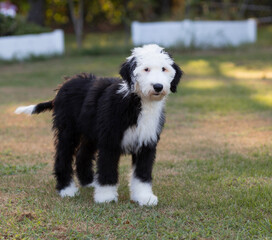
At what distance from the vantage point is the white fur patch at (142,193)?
5.11m

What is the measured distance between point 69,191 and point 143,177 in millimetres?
924

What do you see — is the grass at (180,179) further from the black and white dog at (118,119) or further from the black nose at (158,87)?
the black nose at (158,87)

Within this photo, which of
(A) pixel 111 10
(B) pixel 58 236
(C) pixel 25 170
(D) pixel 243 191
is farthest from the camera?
(A) pixel 111 10

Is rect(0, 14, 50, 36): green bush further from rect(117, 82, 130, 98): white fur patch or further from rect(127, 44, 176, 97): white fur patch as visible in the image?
rect(127, 44, 176, 97): white fur patch

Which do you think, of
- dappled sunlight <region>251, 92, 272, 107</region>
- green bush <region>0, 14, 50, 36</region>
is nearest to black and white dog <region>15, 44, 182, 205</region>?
dappled sunlight <region>251, 92, 272, 107</region>

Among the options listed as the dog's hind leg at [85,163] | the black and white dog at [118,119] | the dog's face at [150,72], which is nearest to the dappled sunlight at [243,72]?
the dog's hind leg at [85,163]

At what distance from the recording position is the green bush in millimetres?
19812

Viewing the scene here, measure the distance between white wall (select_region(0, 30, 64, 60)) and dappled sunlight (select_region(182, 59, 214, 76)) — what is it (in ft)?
20.0

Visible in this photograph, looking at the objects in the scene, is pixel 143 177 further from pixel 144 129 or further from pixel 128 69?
pixel 128 69

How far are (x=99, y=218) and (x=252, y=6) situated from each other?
21.2 meters

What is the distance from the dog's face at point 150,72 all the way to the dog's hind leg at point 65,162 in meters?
1.11

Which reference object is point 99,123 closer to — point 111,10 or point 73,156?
point 73,156

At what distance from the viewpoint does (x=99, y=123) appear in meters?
5.11

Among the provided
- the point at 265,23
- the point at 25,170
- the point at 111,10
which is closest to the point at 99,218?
the point at 25,170
